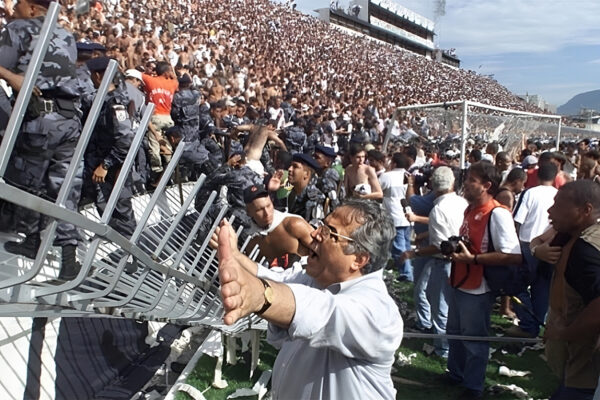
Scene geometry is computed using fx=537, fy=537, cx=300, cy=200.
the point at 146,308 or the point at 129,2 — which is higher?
the point at 129,2

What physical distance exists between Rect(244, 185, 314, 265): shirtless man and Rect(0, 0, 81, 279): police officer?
3.99 feet

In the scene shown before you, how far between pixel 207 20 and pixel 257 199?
1946 centimetres

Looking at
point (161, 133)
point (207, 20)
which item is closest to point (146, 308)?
point (161, 133)

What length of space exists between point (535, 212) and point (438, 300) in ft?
4.09

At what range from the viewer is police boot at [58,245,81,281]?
171 centimetres

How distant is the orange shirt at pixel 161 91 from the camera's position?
6934 mm

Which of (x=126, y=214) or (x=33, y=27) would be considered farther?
(x=126, y=214)

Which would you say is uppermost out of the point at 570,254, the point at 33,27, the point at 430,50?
the point at 430,50

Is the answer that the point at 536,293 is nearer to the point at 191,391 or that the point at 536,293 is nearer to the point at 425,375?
the point at 425,375

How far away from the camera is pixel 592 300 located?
2.68 m

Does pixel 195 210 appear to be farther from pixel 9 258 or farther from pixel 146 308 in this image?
pixel 9 258

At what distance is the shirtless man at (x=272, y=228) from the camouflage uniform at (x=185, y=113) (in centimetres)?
355

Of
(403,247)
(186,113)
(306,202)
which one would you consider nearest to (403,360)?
(306,202)

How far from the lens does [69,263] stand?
1906 mm
